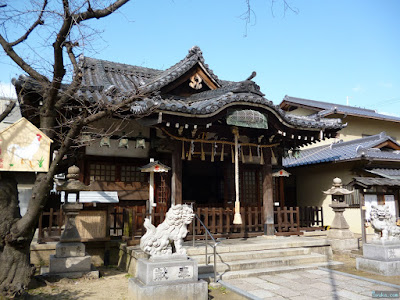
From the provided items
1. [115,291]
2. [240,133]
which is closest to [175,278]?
[115,291]

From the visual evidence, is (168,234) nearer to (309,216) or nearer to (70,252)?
(70,252)

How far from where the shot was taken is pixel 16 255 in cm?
676

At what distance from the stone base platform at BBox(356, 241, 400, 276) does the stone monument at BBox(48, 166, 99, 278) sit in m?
7.64

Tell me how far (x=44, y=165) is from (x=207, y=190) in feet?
41.0

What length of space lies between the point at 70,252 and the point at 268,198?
7.31 meters

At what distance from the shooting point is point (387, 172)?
16.1 m

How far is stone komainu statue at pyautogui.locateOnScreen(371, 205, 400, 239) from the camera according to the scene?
948 centimetres

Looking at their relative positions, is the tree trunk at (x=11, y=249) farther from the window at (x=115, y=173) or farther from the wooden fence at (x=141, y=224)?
the window at (x=115, y=173)

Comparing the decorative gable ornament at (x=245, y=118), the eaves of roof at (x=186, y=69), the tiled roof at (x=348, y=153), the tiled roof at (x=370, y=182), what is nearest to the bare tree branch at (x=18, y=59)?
the eaves of roof at (x=186, y=69)

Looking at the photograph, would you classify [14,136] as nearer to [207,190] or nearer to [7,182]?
[7,182]

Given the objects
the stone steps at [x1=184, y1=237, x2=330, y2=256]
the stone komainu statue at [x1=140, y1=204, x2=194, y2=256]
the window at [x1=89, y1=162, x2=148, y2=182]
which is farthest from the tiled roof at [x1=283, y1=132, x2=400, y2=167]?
the stone komainu statue at [x1=140, y1=204, x2=194, y2=256]

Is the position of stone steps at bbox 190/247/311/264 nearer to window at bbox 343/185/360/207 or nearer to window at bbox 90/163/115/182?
window at bbox 90/163/115/182

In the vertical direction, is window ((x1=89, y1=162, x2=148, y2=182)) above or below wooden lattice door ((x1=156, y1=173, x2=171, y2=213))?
above

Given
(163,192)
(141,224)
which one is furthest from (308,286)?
(163,192)
